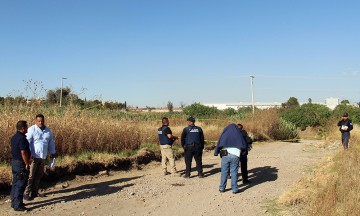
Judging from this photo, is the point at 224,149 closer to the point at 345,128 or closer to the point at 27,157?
the point at 27,157

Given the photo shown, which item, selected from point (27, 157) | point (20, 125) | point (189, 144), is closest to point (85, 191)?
point (27, 157)

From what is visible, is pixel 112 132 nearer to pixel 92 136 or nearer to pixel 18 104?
pixel 92 136

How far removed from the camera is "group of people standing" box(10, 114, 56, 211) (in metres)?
8.12

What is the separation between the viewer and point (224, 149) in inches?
405

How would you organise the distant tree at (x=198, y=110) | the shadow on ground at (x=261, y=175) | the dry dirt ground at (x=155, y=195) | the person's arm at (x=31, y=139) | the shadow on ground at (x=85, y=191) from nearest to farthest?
the dry dirt ground at (x=155, y=195) < the shadow on ground at (x=85, y=191) < the person's arm at (x=31, y=139) < the shadow on ground at (x=261, y=175) < the distant tree at (x=198, y=110)

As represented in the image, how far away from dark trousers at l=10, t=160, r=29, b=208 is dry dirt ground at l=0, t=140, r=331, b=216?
8.7 inches

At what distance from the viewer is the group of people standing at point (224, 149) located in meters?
10.2

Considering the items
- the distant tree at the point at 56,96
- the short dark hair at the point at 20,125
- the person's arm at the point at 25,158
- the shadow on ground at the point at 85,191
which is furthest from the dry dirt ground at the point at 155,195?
the distant tree at the point at 56,96

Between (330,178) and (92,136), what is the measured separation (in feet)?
27.7

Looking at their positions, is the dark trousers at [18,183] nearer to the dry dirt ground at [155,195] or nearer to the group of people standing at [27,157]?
the group of people standing at [27,157]

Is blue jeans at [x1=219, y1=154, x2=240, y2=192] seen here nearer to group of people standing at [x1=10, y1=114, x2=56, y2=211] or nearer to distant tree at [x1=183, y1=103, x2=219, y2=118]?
group of people standing at [x1=10, y1=114, x2=56, y2=211]

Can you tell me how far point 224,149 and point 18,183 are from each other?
5.03m

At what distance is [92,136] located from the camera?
14516 millimetres

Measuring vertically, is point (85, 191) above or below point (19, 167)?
below
